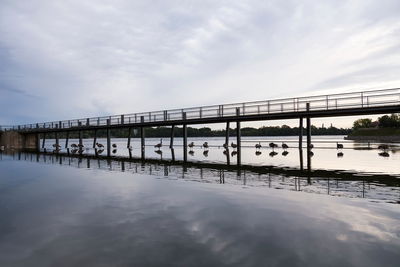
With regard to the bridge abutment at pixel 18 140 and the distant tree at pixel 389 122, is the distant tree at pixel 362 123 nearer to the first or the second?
the distant tree at pixel 389 122

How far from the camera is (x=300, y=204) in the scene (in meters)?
8.45

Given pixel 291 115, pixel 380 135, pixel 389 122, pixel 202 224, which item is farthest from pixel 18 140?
pixel 389 122

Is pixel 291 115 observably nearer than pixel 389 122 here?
Yes

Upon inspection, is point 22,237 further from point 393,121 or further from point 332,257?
point 393,121

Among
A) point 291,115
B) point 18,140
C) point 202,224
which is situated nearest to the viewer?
point 202,224

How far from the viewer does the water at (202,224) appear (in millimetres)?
4801

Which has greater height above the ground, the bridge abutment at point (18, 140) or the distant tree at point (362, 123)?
the distant tree at point (362, 123)

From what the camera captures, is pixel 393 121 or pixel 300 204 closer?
pixel 300 204

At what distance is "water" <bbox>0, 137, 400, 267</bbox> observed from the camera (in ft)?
15.8

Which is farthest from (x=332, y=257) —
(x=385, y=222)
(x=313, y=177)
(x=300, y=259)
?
(x=313, y=177)

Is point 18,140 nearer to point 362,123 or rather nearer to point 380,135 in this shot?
point 380,135

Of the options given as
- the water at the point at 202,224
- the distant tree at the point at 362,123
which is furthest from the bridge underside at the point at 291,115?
the distant tree at the point at 362,123

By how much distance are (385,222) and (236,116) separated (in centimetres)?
2633

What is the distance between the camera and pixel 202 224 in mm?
6602
